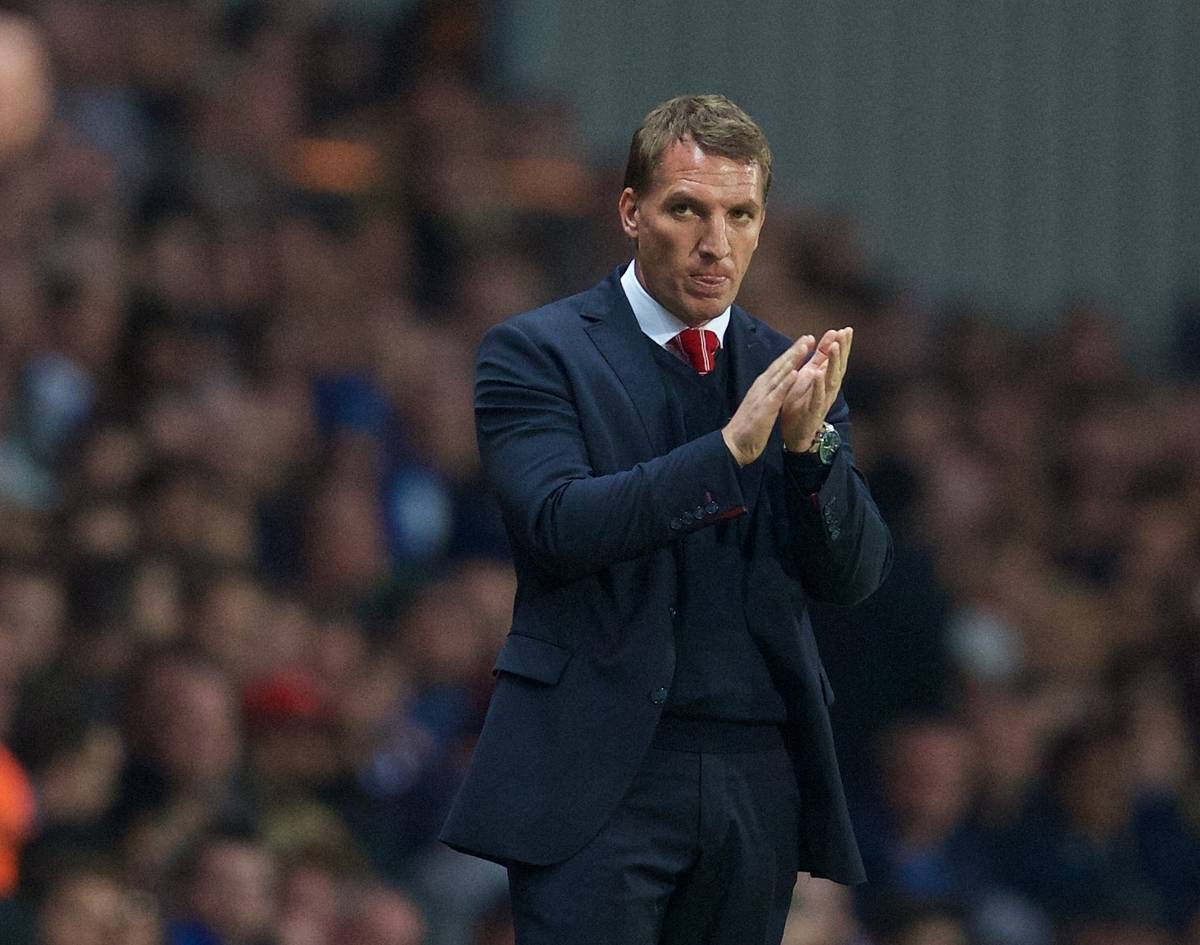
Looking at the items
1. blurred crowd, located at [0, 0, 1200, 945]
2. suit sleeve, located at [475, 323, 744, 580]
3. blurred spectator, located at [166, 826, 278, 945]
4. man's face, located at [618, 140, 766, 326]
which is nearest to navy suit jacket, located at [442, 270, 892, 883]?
suit sleeve, located at [475, 323, 744, 580]

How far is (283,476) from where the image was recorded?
6.62m

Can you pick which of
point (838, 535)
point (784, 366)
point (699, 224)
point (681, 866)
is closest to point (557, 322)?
point (699, 224)

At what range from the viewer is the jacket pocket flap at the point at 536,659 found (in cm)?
278

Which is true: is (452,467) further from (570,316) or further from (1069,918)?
(570,316)

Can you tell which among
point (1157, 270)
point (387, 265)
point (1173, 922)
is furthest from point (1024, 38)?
point (1173, 922)

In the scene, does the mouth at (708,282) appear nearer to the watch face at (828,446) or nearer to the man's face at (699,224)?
the man's face at (699,224)

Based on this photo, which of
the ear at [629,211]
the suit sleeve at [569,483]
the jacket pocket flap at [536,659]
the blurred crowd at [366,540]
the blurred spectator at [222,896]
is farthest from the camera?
the blurred crowd at [366,540]

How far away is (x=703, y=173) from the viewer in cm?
280

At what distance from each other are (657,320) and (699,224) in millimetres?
166

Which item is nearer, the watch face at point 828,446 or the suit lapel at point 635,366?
the watch face at point 828,446

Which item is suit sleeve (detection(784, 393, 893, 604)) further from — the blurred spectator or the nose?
the blurred spectator

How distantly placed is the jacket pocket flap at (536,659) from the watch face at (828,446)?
1.28 ft

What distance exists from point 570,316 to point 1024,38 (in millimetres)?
9280

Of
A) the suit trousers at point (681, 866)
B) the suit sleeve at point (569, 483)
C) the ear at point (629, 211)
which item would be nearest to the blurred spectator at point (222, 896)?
the suit trousers at point (681, 866)
